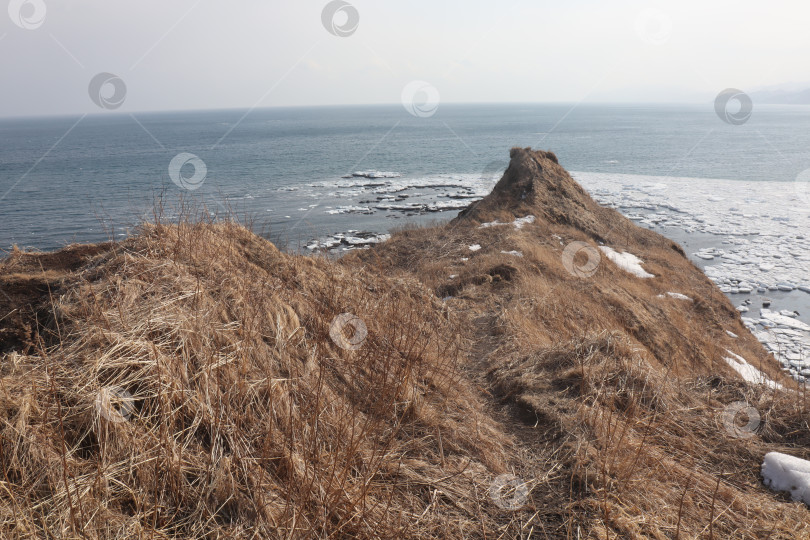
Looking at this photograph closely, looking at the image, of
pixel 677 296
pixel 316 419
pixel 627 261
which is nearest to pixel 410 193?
pixel 627 261

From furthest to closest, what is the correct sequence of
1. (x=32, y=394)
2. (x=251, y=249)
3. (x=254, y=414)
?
(x=251, y=249)
(x=254, y=414)
(x=32, y=394)

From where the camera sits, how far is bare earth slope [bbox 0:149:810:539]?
2.67m

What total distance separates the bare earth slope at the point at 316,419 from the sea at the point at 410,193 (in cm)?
159

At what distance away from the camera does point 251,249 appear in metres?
7.18

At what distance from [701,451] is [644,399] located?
2.40ft

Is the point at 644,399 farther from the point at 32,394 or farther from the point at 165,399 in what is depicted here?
the point at 32,394

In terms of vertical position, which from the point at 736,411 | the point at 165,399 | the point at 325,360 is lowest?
the point at 736,411

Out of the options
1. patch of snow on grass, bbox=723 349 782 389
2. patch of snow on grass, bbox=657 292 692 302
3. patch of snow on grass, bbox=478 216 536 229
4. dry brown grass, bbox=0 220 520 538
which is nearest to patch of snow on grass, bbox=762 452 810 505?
dry brown grass, bbox=0 220 520 538

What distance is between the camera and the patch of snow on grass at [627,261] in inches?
578

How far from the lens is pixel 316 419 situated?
331 centimetres

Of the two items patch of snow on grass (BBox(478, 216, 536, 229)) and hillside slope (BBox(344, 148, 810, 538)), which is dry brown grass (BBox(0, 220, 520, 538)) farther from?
patch of snow on grass (BBox(478, 216, 536, 229))

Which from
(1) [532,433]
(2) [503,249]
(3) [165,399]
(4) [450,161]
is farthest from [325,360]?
(4) [450,161]

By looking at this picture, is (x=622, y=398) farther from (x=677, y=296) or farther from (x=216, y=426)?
(x=677, y=296)

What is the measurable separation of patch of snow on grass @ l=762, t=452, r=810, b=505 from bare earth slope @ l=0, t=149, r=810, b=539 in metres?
0.11
